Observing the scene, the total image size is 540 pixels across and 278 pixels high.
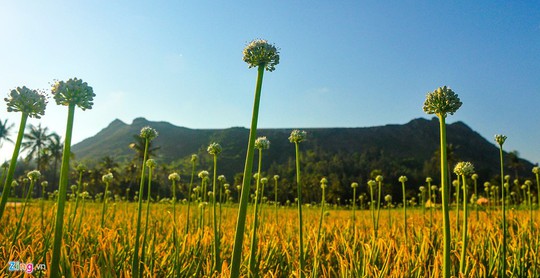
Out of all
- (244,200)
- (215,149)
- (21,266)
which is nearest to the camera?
(244,200)

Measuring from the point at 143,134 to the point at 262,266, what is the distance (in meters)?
1.50

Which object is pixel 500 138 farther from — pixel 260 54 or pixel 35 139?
pixel 35 139

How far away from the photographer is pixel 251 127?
1217mm

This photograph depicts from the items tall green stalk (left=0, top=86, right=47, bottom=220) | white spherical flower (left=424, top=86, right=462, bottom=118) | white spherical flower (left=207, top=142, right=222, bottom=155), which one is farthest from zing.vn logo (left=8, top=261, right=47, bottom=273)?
white spherical flower (left=424, top=86, right=462, bottom=118)

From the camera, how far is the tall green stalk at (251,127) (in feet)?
3.88

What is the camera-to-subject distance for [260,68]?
1.40m

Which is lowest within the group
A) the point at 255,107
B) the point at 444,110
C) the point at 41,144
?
the point at 255,107

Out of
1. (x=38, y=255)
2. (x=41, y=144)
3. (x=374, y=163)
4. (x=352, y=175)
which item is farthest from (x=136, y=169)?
(x=374, y=163)

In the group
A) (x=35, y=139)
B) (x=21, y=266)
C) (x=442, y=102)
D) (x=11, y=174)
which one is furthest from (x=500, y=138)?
(x=35, y=139)

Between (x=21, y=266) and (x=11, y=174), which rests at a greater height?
(x=11, y=174)

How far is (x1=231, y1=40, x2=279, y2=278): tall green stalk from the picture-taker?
3.88 ft

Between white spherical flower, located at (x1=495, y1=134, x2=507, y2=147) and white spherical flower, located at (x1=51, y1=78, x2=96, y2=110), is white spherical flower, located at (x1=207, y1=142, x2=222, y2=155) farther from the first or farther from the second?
white spherical flower, located at (x1=495, y1=134, x2=507, y2=147)

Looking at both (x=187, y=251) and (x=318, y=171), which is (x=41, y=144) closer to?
(x=187, y=251)

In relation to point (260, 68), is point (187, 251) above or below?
below
